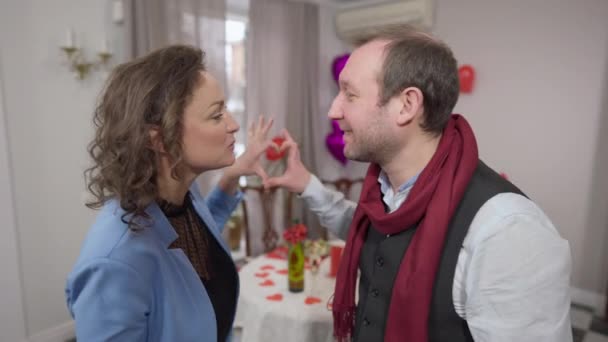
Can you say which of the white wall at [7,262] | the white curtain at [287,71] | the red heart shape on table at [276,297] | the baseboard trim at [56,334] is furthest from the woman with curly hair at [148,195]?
the white curtain at [287,71]

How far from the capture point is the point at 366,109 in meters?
1.09

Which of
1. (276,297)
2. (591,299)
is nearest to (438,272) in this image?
(276,297)

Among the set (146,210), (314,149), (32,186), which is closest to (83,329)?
(146,210)

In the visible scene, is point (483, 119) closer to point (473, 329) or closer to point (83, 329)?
point (473, 329)

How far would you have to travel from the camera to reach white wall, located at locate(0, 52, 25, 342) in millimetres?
2287

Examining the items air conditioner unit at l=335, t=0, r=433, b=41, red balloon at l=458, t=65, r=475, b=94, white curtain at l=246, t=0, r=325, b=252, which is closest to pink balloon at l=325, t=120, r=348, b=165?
white curtain at l=246, t=0, r=325, b=252

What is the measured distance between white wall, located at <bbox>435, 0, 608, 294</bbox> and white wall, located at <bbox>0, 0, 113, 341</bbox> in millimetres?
3087

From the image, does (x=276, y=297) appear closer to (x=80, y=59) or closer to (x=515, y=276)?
(x=515, y=276)

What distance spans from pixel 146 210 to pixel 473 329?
79 centimetres

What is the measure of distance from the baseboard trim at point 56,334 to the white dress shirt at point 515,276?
273cm

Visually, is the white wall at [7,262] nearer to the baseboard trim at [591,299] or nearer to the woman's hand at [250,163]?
the woman's hand at [250,163]

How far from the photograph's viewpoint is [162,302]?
3.04ft

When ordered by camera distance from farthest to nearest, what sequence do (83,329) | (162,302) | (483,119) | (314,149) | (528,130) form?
(314,149), (483,119), (528,130), (162,302), (83,329)

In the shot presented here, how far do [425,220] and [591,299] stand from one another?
122 inches
